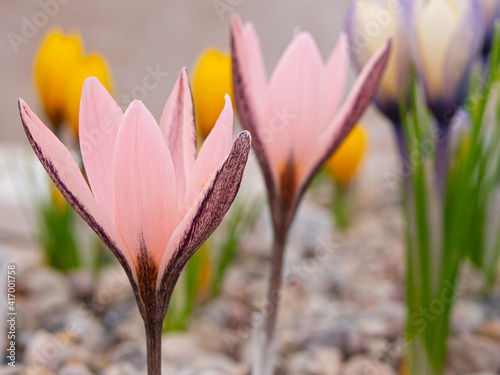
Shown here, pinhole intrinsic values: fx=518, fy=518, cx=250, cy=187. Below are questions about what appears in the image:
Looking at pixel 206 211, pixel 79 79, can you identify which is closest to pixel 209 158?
pixel 206 211

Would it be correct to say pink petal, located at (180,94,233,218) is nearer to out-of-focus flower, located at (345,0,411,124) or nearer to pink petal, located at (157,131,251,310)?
pink petal, located at (157,131,251,310)

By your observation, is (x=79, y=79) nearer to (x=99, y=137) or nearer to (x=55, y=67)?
(x=55, y=67)

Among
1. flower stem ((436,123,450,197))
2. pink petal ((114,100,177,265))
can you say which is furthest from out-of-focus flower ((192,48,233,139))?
pink petal ((114,100,177,265))

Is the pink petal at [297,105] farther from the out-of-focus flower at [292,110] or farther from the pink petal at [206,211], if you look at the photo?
the pink petal at [206,211]

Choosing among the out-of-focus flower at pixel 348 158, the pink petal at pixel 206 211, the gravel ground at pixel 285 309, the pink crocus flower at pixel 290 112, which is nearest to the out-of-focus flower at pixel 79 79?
the gravel ground at pixel 285 309

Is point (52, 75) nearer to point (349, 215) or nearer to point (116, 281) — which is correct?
point (116, 281)

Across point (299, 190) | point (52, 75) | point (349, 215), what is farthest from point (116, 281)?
point (349, 215)

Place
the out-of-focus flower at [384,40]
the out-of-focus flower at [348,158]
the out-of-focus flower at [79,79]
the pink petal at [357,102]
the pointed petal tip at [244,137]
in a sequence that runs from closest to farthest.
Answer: the pointed petal tip at [244,137] → the pink petal at [357,102] → the out-of-focus flower at [384,40] → the out-of-focus flower at [79,79] → the out-of-focus flower at [348,158]
